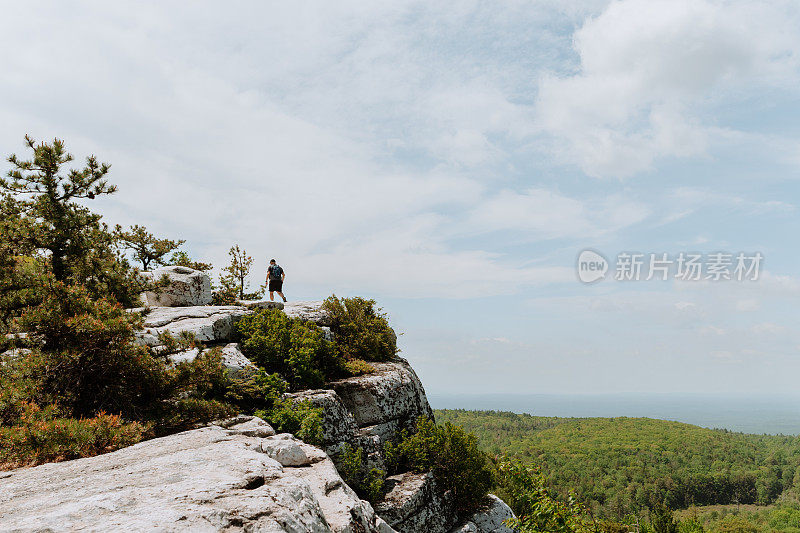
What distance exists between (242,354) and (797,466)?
798 ft

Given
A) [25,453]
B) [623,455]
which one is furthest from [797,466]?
[25,453]

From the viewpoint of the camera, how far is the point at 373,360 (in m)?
18.3

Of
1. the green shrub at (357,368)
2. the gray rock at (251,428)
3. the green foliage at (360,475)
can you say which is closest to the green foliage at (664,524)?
the green shrub at (357,368)

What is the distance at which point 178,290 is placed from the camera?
18.0 m

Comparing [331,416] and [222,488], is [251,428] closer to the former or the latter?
[331,416]

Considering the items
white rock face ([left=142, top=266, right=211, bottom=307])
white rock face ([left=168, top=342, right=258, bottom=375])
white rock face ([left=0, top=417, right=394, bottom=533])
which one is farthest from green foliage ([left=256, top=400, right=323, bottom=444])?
white rock face ([left=142, top=266, right=211, bottom=307])

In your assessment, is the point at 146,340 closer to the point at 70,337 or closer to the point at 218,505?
the point at 70,337

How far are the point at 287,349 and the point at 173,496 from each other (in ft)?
32.3

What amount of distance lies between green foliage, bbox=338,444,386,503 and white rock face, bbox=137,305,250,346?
560 centimetres

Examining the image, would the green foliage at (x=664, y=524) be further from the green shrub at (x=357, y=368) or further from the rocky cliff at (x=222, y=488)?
the green shrub at (x=357, y=368)

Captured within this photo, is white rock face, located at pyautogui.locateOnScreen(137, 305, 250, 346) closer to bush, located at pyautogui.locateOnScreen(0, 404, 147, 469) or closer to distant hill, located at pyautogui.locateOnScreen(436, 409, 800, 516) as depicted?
bush, located at pyautogui.locateOnScreen(0, 404, 147, 469)

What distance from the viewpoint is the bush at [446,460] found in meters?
14.4

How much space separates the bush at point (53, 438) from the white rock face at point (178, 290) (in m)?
10.2

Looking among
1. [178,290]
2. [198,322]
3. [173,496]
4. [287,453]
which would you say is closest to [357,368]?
[198,322]
